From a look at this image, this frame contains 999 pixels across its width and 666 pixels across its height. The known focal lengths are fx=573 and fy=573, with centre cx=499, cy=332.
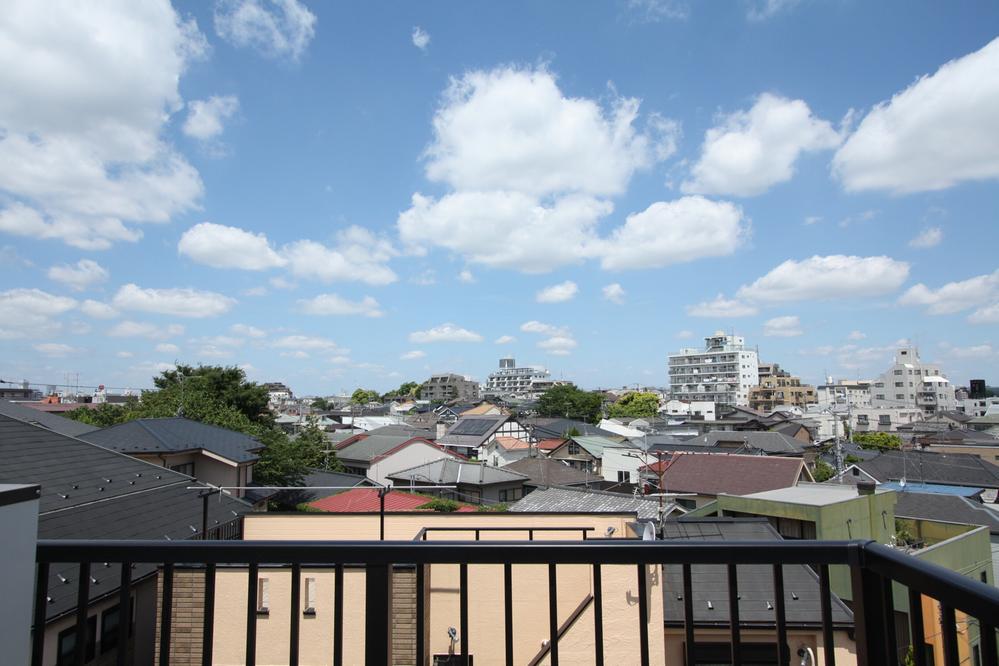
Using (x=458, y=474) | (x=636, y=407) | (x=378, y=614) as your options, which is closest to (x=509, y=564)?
(x=378, y=614)

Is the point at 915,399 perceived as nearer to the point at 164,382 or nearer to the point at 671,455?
the point at 671,455

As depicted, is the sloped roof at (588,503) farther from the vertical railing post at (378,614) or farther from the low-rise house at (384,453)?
the vertical railing post at (378,614)

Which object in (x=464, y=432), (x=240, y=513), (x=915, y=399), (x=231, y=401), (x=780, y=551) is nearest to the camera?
(x=780, y=551)

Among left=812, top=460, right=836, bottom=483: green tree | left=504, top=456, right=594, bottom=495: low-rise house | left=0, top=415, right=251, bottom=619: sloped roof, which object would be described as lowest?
left=812, top=460, right=836, bottom=483: green tree

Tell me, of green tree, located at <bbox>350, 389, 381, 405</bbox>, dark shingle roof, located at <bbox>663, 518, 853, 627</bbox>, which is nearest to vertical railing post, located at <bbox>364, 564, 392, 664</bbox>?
dark shingle roof, located at <bbox>663, 518, 853, 627</bbox>

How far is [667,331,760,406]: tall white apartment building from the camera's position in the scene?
7706 cm

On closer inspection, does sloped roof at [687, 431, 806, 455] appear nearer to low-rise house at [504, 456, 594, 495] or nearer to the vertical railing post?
low-rise house at [504, 456, 594, 495]

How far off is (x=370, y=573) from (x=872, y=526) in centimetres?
1620

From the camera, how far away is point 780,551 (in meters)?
1.60

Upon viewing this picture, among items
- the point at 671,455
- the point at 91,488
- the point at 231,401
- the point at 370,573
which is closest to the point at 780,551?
the point at 370,573

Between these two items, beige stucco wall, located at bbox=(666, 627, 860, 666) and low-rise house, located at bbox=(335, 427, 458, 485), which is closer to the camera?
beige stucco wall, located at bbox=(666, 627, 860, 666)

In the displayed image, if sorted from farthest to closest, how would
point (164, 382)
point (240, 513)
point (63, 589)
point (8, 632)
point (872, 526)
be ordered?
point (164, 382) < point (872, 526) < point (240, 513) < point (63, 589) < point (8, 632)

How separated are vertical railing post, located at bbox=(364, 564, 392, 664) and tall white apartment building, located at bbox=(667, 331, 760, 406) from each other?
78.0 metres

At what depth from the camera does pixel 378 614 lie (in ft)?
5.58
